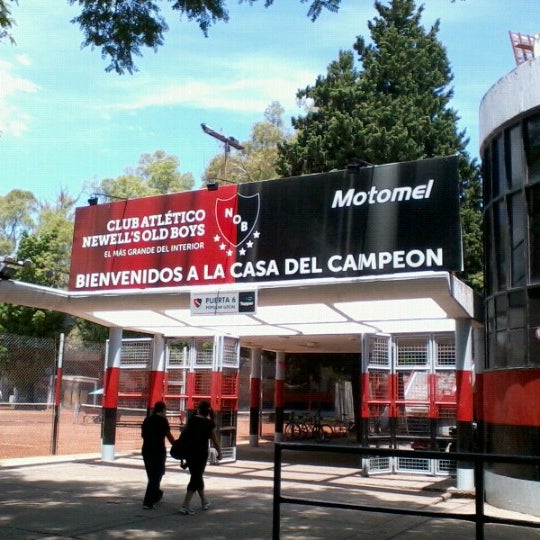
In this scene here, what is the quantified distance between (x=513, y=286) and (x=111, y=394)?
31.7ft

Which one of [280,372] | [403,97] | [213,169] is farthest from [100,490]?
[213,169]

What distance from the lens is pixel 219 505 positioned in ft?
36.2

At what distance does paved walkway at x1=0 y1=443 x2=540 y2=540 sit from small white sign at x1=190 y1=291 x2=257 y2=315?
122 inches

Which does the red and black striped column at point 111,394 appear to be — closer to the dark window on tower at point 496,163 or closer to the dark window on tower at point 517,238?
the dark window on tower at point 496,163

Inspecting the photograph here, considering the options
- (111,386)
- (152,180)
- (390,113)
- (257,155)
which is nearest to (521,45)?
(390,113)

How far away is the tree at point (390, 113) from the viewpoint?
24.8 m

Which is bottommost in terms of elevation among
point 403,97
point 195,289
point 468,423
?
point 468,423

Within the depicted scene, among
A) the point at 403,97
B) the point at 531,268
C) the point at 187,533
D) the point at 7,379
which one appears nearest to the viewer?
the point at 187,533

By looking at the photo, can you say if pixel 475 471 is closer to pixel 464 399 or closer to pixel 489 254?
pixel 489 254

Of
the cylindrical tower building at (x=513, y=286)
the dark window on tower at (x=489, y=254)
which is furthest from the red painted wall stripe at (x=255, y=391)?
the dark window on tower at (x=489, y=254)

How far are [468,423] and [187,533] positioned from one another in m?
6.20

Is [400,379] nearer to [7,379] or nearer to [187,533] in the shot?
[187,533]

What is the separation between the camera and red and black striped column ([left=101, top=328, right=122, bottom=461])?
55.2 ft

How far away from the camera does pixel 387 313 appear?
46.0ft
